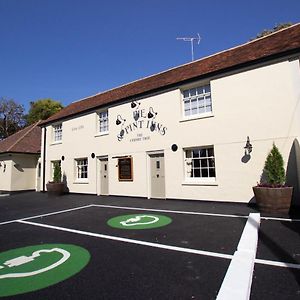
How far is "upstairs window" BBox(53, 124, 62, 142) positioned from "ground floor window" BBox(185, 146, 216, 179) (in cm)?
1160

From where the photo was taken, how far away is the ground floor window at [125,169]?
45.1ft

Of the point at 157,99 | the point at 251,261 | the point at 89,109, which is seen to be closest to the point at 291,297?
the point at 251,261

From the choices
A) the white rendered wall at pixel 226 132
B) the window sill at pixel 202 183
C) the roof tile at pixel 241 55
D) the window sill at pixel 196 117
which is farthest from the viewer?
the window sill at pixel 196 117

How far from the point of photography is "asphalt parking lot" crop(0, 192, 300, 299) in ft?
11.0

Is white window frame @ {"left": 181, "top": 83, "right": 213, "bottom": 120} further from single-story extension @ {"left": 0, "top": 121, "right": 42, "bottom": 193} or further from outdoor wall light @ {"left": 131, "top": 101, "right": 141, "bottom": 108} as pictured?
single-story extension @ {"left": 0, "top": 121, "right": 42, "bottom": 193}

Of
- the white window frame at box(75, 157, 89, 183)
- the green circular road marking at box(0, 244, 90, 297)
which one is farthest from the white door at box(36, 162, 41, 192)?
the green circular road marking at box(0, 244, 90, 297)

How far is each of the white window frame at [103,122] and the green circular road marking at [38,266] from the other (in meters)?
11.0

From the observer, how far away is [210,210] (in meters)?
9.08

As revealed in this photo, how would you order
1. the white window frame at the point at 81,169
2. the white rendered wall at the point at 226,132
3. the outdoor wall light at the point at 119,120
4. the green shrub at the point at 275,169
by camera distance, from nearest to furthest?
the green shrub at the point at 275,169 < the white rendered wall at the point at 226,132 < the outdoor wall light at the point at 119,120 < the white window frame at the point at 81,169

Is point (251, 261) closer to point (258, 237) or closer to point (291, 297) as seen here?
point (291, 297)

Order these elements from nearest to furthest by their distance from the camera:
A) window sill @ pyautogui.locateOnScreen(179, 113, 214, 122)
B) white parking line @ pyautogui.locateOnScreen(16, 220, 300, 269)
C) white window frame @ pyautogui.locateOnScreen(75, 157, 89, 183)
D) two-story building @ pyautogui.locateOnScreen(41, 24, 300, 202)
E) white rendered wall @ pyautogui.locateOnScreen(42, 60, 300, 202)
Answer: white parking line @ pyautogui.locateOnScreen(16, 220, 300, 269) → white rendered wall @ pyautogui.locateOnScreen(42, 60, 300, 202) → two-story building @ pyautogui.locateOnScreen(41, 24, 300, 202) → window sill @ pyautogui.locateOnScreen(179, 113, 214, 122) → white window frame @ pyautogui.locateOnScreen(75, 157, 89, 183)

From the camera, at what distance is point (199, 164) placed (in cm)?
1164

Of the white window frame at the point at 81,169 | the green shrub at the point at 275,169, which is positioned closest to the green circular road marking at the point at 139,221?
the green shrub at the point at 275,169

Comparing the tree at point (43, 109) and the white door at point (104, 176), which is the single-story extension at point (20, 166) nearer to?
the white door at point (104, 176)
